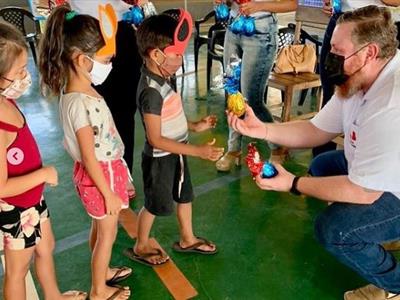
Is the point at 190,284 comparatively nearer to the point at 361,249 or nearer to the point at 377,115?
the point at 361,249

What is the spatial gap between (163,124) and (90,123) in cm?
37

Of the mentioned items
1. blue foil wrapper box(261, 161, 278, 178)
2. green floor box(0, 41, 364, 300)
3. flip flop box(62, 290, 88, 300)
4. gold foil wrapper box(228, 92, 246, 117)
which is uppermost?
gold foil wrapper box(228, 92, 246, 117)

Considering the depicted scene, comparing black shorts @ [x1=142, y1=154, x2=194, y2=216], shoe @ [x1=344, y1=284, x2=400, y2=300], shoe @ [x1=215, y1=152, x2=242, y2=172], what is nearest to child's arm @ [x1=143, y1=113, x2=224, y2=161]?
black shorts @ [x1=142, y1=154, x2=194, y2=216]

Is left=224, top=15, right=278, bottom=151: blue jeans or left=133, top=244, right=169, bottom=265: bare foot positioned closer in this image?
left=133, top=244, right=169, bottom=265: bare foot

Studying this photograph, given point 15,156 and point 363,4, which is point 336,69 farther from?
point 15,156

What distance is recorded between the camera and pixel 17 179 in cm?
138

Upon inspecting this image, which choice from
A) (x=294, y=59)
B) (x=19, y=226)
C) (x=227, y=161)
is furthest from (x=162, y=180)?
(x=294, y=59)

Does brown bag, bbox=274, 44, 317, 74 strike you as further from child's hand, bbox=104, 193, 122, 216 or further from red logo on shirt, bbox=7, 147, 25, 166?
red logo on shirt, bbox=7, 147, 25, 166

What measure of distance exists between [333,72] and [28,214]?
1259 millimetres

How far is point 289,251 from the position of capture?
2.15m

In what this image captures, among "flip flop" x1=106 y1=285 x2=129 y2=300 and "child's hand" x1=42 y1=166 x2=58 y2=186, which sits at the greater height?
"child's hand" x1=42 y1=166 x2=58 y2=186

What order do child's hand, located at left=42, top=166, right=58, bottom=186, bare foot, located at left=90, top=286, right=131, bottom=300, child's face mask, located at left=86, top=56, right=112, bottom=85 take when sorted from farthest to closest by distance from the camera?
1. bare foot, located at left=90, top=286, right=131, bottom=300
2. child's face mask, located at left=86, top=56, right=112, bottom=85
3. child's hand, located at left=42, top=166, right=58, bottom=186

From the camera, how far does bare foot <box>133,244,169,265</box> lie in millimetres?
2045

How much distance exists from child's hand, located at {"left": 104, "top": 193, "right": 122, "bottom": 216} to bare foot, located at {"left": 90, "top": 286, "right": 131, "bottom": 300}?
41 centimetres
